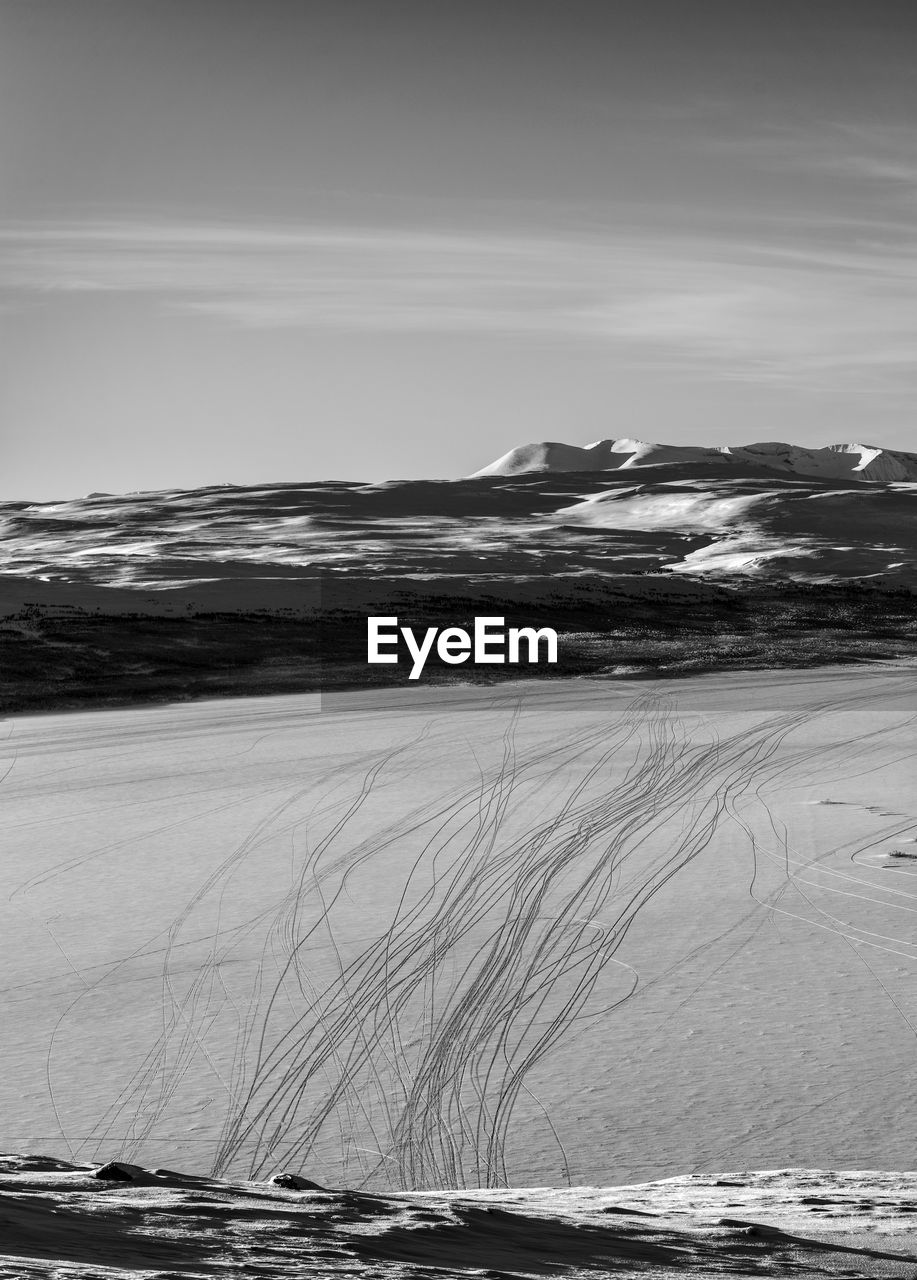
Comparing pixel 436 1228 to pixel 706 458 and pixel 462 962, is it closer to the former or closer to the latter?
pixel 462 962

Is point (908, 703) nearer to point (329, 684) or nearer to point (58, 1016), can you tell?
point (329, 684)

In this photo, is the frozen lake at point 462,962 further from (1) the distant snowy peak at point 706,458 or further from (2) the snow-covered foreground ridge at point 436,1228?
(1) the distant snowy peak at point 706,458

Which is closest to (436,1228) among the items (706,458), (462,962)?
(462,962)

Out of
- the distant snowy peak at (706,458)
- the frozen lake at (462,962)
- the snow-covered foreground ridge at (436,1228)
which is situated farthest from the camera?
the distant snowy peak at (706,458)

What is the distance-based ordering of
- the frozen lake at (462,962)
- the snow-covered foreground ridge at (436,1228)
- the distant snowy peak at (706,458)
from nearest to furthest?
the snow-covered foreground ridge at (436,1228) → the frozen lake at (462,962) → the distant snowy peak at (706,458)

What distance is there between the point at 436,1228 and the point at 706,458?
381 feet

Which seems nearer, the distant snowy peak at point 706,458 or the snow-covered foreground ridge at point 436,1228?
the snow-covered foreground ridge at point 436,1228

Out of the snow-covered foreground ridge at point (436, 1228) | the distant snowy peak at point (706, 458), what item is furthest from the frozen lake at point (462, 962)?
the distant snowy peak at point (706, 458)

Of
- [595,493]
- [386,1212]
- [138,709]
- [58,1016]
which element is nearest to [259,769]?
[138,709]

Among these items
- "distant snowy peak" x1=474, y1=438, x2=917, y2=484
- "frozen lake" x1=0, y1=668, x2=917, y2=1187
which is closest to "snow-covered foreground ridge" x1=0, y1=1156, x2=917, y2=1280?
"frozen lake" x1=0, y1=668, x2=917, y2=1187

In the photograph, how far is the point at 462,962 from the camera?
647 centimetres

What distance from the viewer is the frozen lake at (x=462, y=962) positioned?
4.59 metres

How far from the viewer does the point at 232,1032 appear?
555cm

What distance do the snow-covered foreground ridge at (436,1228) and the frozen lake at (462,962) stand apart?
0.49 metres
